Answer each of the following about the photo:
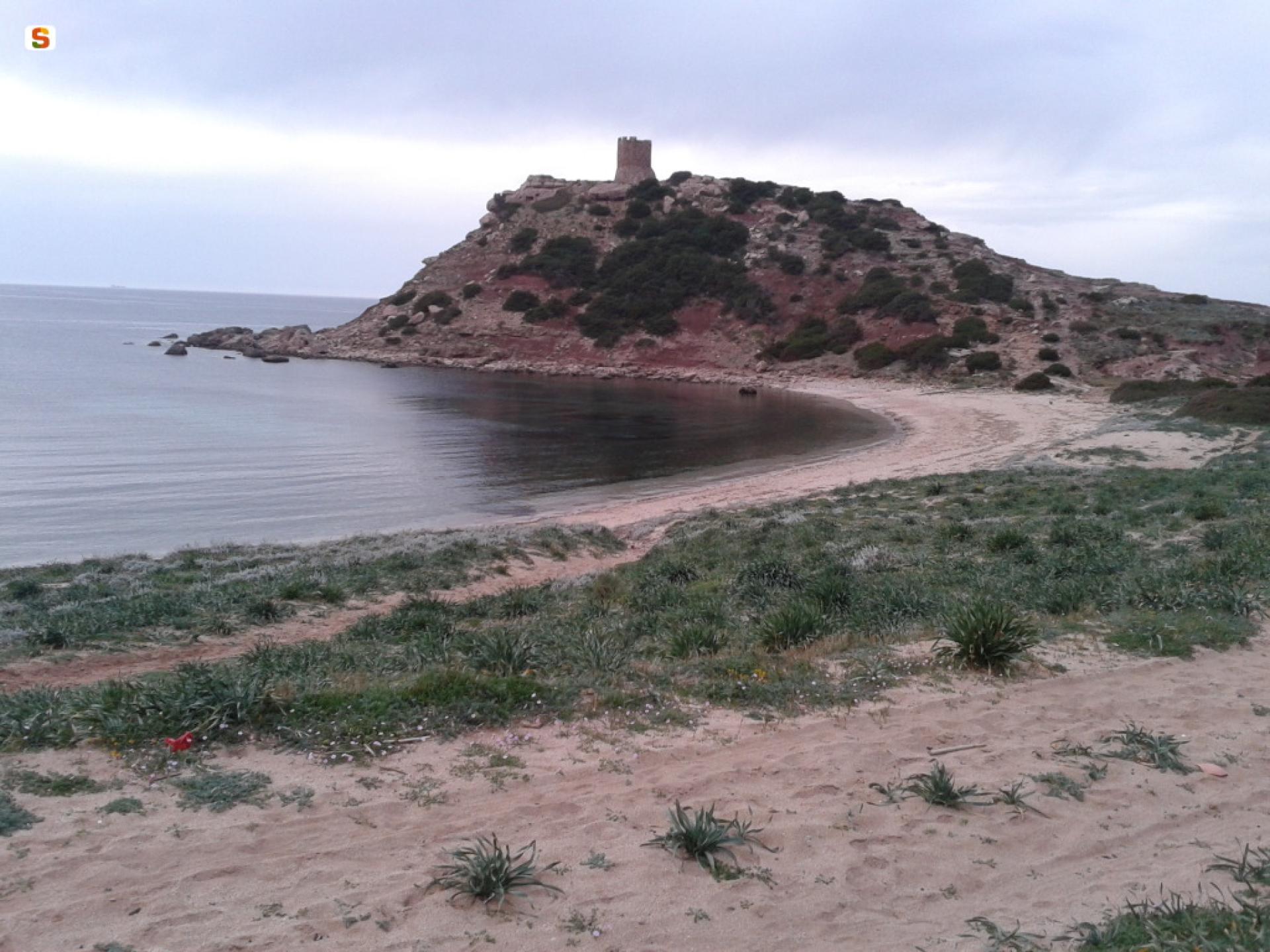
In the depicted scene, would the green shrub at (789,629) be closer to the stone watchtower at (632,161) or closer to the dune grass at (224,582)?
the dune grass at (224,582)

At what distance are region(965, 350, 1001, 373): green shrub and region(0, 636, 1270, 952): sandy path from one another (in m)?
51.1

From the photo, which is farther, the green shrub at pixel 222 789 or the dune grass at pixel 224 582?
the dune grass at pixel 224 582

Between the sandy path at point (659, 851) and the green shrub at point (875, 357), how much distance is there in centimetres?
5478

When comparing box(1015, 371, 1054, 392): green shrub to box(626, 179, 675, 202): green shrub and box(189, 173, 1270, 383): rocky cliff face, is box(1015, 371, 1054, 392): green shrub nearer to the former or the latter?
box(189, 173, 1270, 383): rocky cliff face

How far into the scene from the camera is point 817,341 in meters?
64.8

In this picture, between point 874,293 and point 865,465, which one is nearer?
point 865,465

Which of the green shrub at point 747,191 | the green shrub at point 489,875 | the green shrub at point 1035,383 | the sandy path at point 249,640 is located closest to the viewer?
the green shrub at point 489,875

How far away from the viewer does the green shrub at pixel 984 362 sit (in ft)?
180

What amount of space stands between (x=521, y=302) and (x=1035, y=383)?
40.0 m

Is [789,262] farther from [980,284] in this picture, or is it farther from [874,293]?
[980,284]

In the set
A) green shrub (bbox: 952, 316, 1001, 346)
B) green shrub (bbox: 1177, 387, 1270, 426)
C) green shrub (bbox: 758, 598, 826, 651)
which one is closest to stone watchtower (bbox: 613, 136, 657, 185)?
green shrub (bbox: 952, 316, 1001, 346)

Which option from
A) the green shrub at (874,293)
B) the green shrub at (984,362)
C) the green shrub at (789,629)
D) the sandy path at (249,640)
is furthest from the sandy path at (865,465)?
the green shrub at (874,293)

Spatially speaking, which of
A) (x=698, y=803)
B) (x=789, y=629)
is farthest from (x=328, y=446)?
(x=698, y=803)

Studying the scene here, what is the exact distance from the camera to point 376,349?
7769cm
